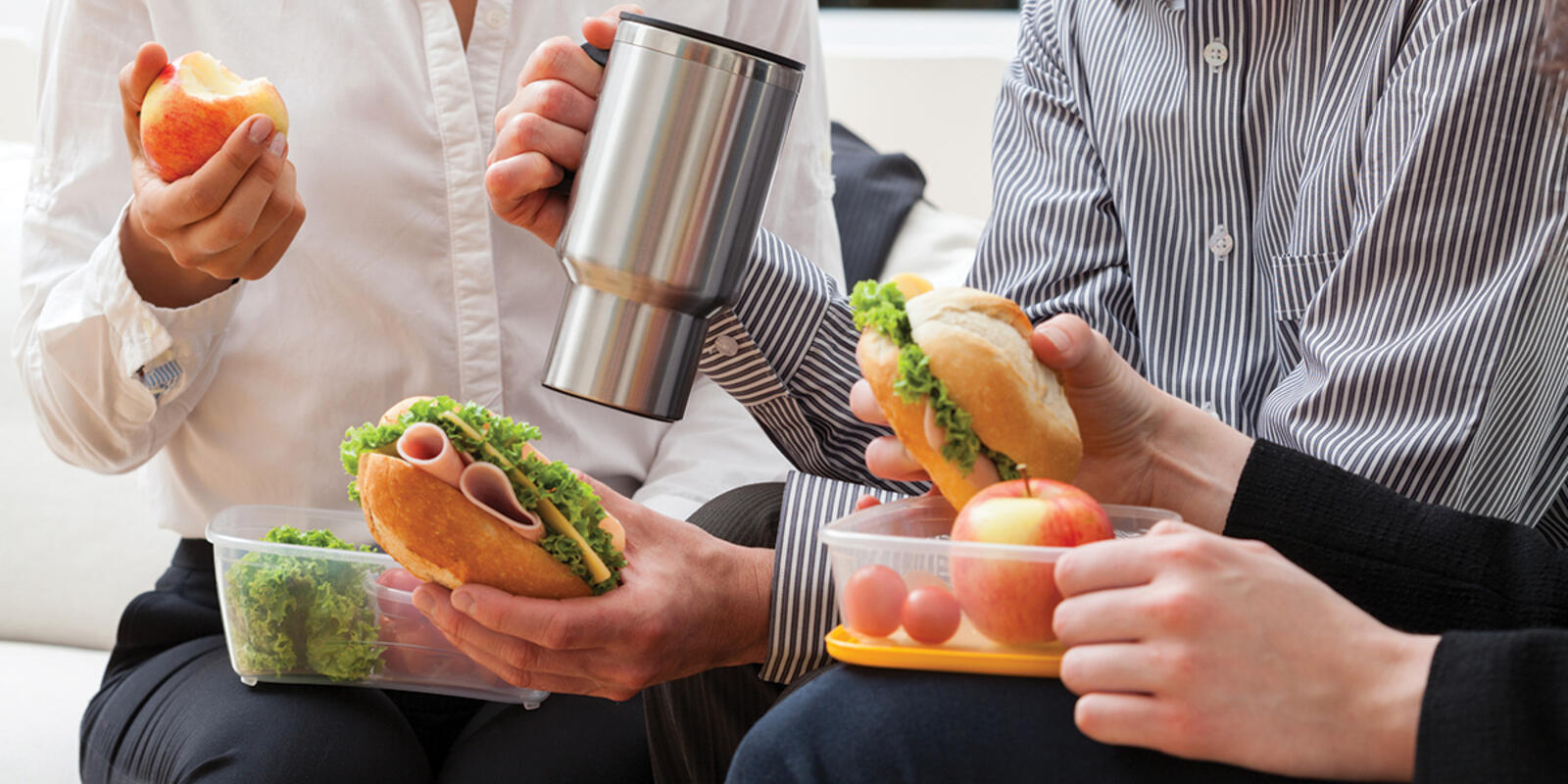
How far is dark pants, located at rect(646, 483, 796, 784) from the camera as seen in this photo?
42.6 inches

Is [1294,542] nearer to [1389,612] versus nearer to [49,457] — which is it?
[1389,612]

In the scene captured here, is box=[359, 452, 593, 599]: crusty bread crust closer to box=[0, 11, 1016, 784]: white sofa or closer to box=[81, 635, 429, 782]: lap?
box=[81, 635, 429, 782]: lap

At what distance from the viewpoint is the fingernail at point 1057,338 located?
2.61ft

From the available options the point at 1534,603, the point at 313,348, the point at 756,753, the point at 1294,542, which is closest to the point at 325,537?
the point at 313,348

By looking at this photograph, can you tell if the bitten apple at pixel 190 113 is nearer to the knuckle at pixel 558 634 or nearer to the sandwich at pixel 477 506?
the sandwich at pixel 477 506

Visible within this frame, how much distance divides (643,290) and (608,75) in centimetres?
15

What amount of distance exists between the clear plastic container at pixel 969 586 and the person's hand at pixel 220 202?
575 mm

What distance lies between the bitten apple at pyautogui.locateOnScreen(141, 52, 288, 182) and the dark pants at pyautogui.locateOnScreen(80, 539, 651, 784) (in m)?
0.44

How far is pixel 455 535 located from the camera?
0.90 metres

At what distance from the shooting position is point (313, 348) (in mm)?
1270

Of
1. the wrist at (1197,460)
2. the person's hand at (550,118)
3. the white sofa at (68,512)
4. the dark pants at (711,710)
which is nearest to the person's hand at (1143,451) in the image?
the wrist at (1197,460)

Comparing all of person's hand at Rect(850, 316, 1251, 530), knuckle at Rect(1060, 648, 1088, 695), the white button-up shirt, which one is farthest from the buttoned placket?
knuckle at Rect(1060, 648, 1088, 695)

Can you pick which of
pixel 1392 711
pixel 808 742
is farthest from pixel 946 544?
pixel 1392 711

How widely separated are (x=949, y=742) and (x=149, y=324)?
2.80 feet
